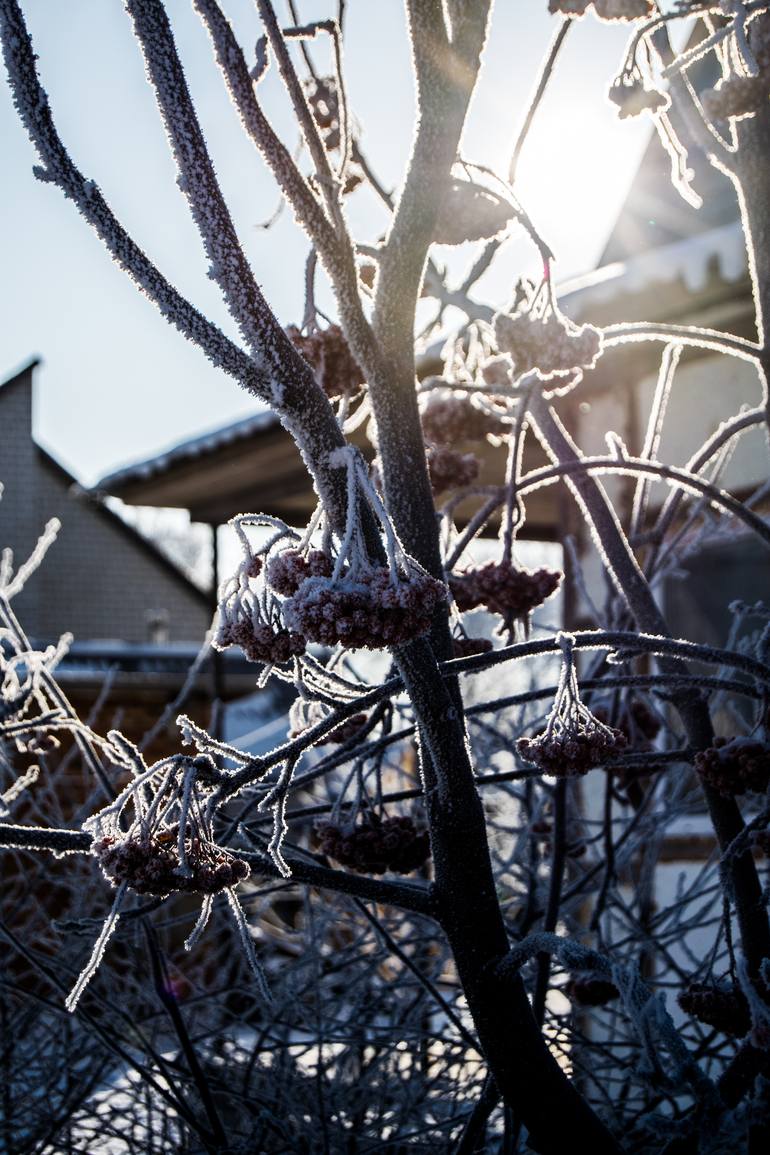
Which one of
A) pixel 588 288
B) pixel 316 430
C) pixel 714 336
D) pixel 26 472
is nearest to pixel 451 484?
pixel 714 336

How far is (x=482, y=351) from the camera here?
265cm

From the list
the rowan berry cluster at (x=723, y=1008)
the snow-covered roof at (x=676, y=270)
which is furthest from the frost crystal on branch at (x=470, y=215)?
the snow-covered roof at (x=676, y=270)

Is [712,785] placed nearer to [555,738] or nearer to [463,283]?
[555,738]

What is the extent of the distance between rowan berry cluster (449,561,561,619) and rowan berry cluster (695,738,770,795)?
1.27 feet

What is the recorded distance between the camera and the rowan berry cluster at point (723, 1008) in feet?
5.96

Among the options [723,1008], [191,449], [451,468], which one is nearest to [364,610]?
[723,1008]

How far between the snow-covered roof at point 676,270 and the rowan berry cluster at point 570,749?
3571 mm

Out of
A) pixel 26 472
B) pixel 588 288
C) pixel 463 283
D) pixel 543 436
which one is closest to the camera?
pixel 543 436

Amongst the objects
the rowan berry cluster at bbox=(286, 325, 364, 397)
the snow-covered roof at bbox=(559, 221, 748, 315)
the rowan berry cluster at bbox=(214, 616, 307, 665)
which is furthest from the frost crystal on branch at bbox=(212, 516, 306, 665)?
the snow-covered roof at bbox=(559, 221, 748, 315)

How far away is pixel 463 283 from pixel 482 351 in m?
0.18

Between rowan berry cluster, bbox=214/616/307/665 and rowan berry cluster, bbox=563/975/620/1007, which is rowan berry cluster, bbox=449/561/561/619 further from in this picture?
rowan berry cluster, bbox=563/975/620/1007

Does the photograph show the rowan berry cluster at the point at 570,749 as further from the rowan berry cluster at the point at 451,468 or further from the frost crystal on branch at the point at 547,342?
the rowan berry cluster at the point at 451,468

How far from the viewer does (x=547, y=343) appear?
1927mm

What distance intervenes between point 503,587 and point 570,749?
57 cm
